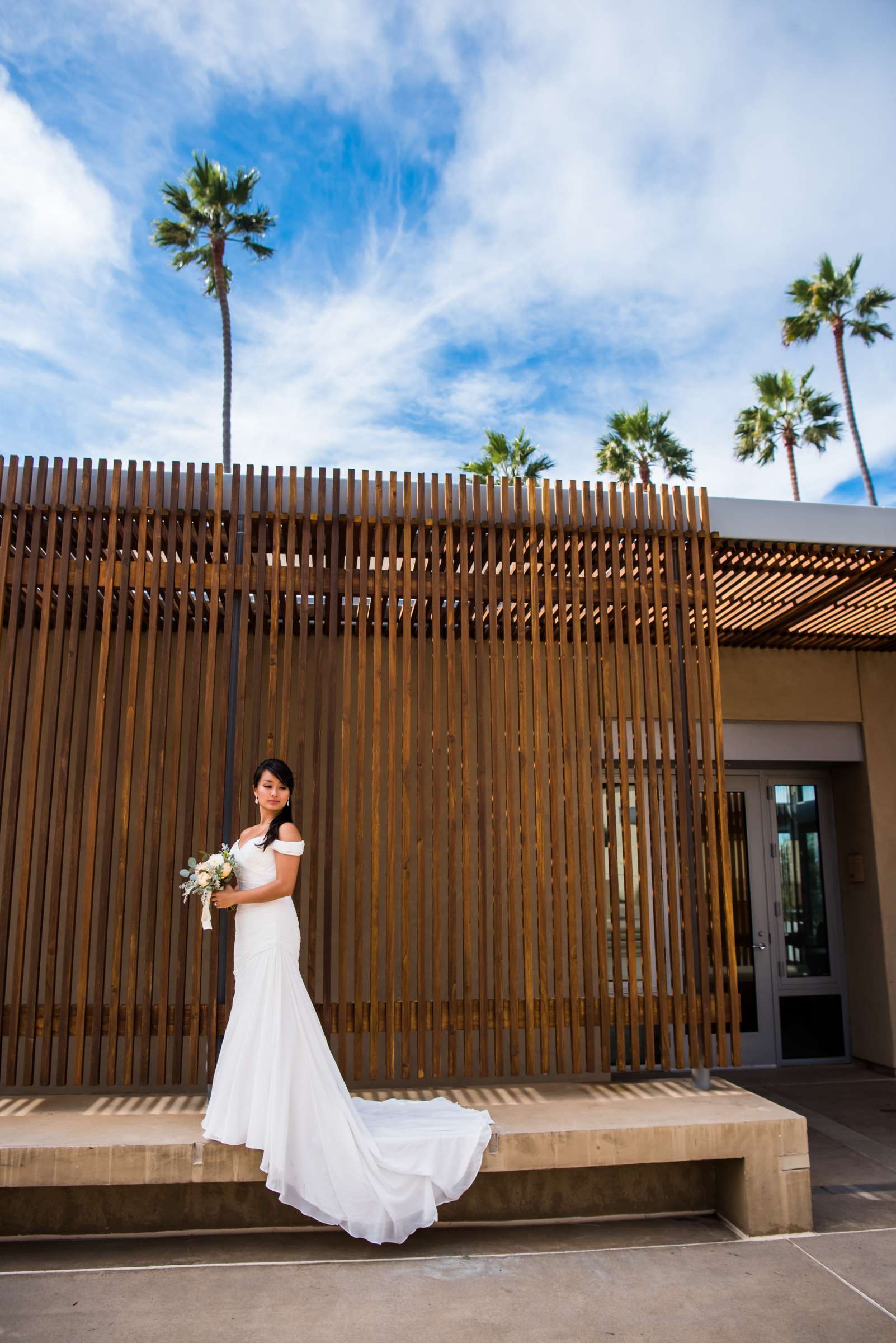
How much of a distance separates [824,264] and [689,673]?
22.2 m

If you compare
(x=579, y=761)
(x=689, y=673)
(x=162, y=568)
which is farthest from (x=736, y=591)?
(x=162, y=568)

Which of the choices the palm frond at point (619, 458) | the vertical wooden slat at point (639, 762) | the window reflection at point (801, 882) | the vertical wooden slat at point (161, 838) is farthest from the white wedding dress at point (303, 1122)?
the palm frond at point (619, 458)

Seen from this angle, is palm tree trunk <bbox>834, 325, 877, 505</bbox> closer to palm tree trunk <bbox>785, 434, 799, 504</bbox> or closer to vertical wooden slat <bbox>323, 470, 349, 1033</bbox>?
palm tree trunk <bbox>785, 434, 799, 504</bbox>

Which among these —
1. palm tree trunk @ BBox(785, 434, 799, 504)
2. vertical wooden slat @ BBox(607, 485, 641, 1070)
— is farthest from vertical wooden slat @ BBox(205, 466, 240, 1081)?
palm tree trunk @ BBox(785, 434, 799, 504)

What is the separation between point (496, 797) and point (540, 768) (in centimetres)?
31

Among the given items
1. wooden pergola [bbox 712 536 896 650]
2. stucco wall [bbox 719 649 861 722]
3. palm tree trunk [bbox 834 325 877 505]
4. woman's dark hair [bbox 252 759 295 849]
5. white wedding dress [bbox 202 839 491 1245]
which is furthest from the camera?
palm tree trunk [bbox 834 325 877 505]

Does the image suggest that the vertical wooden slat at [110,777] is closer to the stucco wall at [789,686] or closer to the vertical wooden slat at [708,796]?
the vertical wooden slat at [708,796]

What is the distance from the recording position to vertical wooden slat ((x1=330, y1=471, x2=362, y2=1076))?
182 inches

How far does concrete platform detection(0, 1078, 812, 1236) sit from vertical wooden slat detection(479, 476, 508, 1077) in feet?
1.70

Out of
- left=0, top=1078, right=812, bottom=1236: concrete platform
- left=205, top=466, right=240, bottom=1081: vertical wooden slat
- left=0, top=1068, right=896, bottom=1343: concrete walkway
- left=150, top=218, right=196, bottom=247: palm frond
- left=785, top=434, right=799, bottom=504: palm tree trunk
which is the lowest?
left=0, top=1068, right=896, bottom=1343: concrete walkway

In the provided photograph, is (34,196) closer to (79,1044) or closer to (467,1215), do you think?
(79,1044)

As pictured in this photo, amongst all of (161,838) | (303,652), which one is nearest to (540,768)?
(303,652)

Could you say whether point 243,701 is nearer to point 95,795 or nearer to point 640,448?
point 95,795

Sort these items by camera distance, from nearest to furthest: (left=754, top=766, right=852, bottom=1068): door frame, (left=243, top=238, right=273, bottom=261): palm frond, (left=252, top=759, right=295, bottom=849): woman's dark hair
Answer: (left=252, top=759, right=295, bottom=849): woman's dark hair
(left=754, top=766, right=852, bottom=1068): door frame
(left=243, top=238, right=273, bottom=261): palm frond
